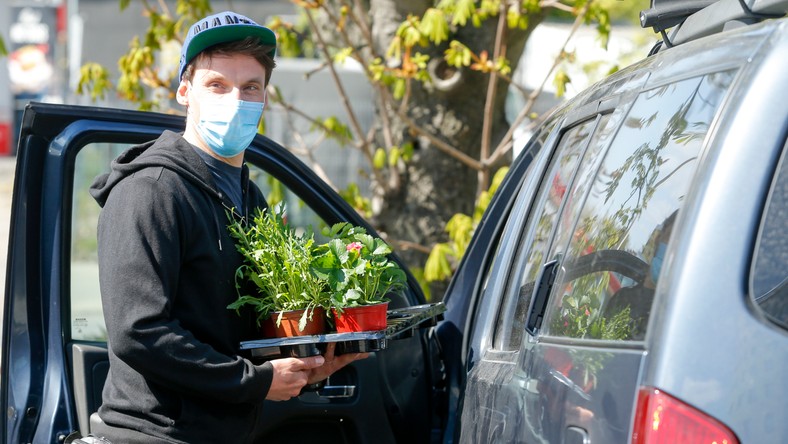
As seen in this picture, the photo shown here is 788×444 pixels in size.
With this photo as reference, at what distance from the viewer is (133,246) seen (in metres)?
2.54

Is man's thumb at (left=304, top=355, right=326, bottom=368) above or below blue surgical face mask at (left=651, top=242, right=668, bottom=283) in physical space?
below

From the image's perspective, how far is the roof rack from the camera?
7.11 ft

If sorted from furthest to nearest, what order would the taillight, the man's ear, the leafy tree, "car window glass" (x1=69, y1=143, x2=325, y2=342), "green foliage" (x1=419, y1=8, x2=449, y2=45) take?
the leafy tree → "green foliage" (x1=419, y1=8, x2=449, y2=45) → "car window glass" (x1=69, y1=143, x2=325, y2=342) → the man's ear → the taillight

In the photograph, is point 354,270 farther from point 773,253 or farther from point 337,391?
point 773,253

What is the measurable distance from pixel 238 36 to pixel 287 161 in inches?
36.8

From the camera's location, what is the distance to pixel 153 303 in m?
2.51

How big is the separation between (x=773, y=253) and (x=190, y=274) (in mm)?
1400

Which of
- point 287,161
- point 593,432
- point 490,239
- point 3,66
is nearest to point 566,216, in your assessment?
point 593,432

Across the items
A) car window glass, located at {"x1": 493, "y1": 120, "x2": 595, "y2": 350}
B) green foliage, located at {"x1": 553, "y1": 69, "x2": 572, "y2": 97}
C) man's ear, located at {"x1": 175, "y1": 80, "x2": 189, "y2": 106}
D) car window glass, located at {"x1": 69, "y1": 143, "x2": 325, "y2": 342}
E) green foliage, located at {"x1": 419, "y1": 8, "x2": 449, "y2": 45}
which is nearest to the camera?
car window glass, located at {"x1": 493, "y1": 120, "x2": 595, "y2": 350}

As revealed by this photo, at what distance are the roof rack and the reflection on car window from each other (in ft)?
0.81

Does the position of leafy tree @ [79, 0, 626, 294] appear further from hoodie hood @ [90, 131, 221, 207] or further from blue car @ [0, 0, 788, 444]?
hoodie hood @ [90, 131, 221, 207]

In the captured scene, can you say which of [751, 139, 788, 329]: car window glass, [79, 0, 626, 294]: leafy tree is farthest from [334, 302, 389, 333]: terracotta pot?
[79, 0, 626, 294]: leafy tree

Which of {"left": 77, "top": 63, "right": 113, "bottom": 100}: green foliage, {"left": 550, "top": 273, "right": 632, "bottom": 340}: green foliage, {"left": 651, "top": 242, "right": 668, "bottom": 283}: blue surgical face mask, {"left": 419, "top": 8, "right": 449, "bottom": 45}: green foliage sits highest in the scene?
{"left": 419, "top": 8, "right": 449, "bottom": 45}: green foliage

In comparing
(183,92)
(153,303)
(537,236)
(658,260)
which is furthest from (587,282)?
(183,92)
